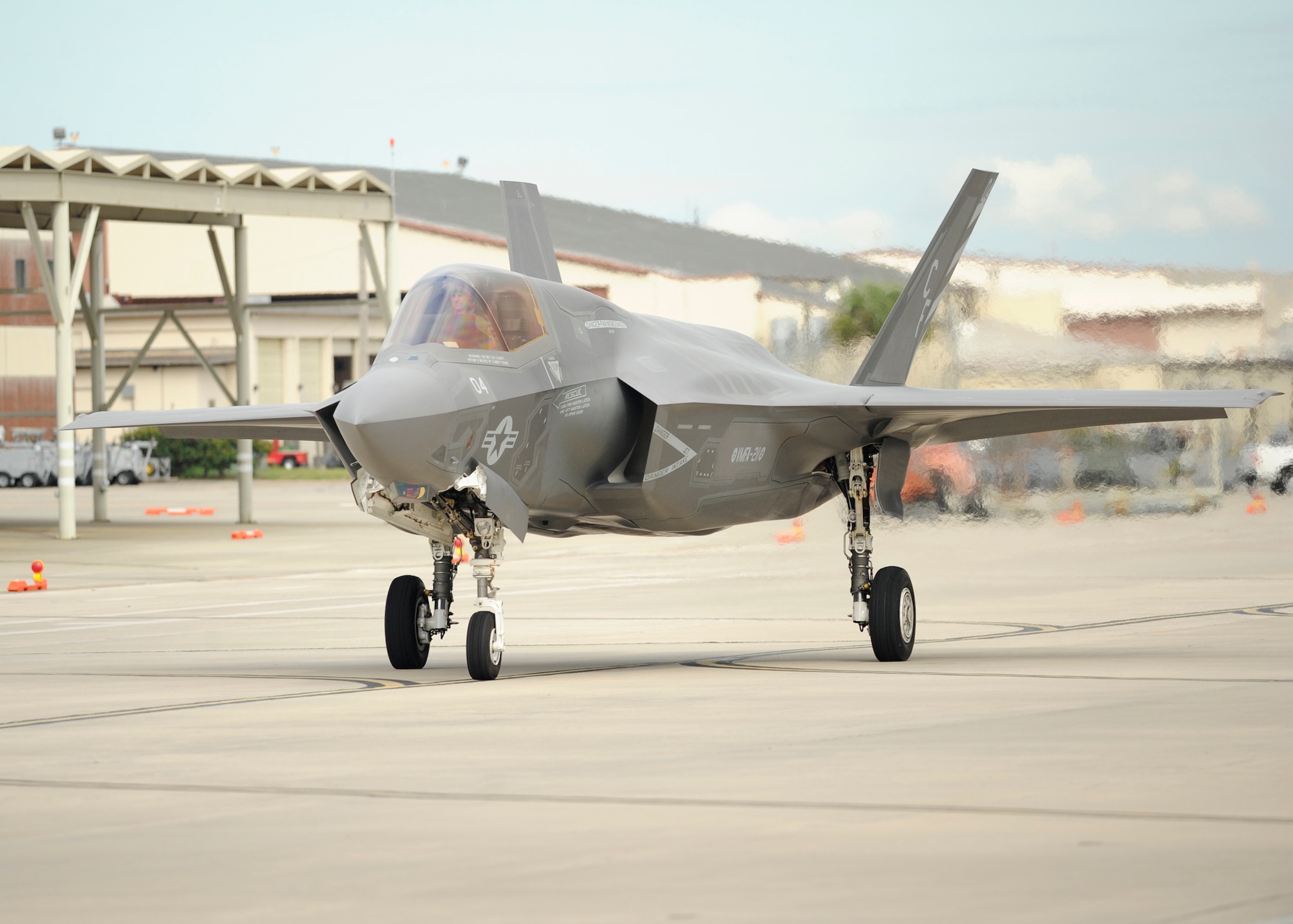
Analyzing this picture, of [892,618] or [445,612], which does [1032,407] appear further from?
[445,612]

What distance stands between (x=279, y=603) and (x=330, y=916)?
59.5 feet

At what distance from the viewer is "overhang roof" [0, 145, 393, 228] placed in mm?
34750

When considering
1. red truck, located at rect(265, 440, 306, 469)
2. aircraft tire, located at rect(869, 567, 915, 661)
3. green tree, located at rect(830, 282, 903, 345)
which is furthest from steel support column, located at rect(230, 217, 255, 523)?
red truck, located at rect(265, 440, 306, 469)

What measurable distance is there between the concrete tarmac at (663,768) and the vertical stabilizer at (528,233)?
407 cm

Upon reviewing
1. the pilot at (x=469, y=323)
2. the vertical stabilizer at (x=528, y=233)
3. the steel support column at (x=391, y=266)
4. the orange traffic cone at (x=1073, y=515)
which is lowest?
the orange traffic cone at (x=1073, y=515)

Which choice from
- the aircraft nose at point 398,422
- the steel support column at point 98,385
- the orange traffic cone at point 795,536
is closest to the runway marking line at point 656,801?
the aircraft nose at point 398,422

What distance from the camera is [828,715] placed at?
34.5ft

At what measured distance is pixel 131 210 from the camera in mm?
39250

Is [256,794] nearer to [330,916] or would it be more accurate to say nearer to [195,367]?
[330,916]

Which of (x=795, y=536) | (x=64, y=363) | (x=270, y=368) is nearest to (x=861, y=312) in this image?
(x=795, y=536)

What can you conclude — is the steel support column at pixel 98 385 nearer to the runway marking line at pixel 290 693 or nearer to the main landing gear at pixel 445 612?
the main landing gear at pixel 445 612

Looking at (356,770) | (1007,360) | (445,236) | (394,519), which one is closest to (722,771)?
(356,770)

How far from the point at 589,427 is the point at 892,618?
326cm

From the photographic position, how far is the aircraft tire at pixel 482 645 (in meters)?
12.8
